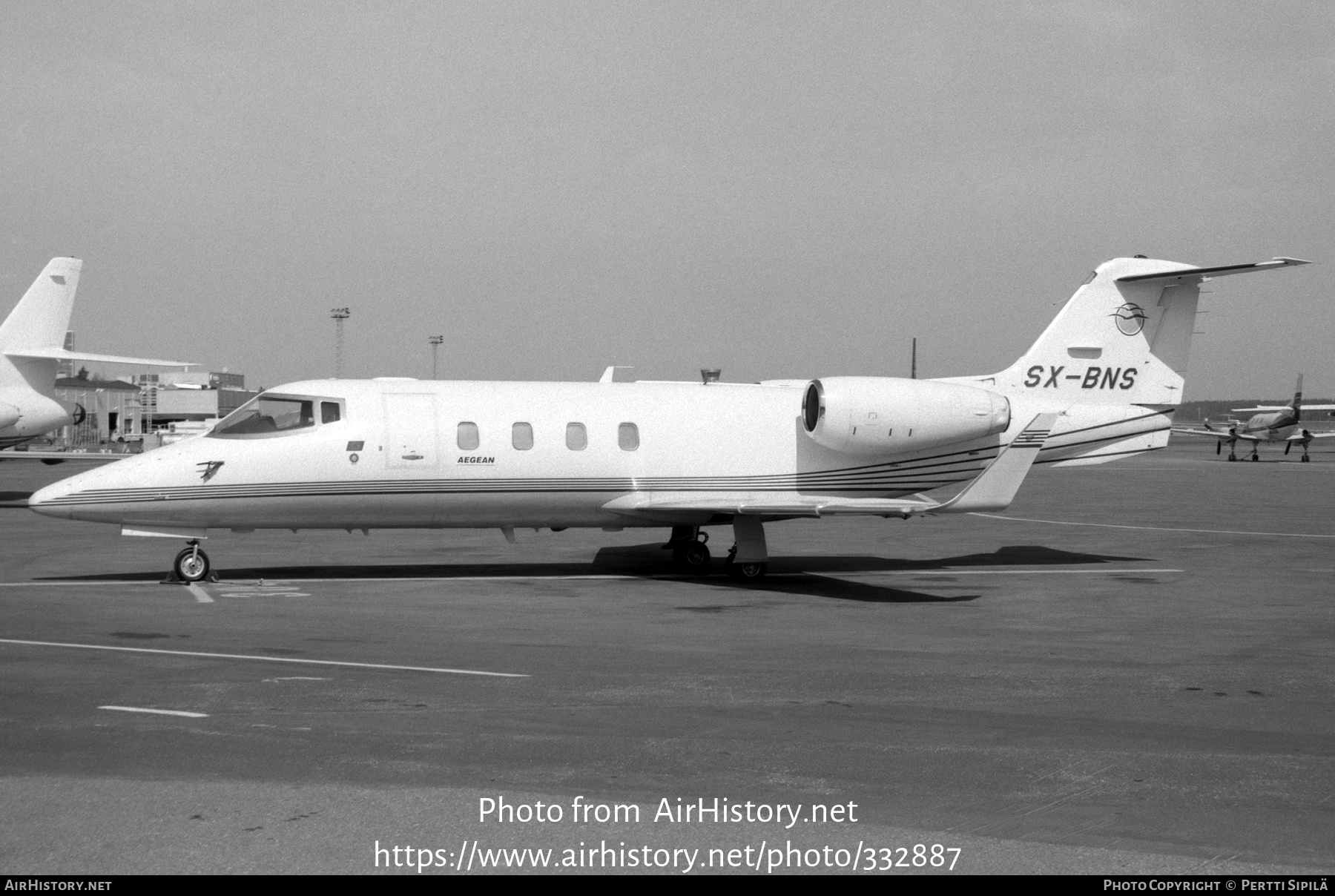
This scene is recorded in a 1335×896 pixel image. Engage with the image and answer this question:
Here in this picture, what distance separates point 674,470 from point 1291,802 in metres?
12.0

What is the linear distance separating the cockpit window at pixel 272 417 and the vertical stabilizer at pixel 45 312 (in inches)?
701

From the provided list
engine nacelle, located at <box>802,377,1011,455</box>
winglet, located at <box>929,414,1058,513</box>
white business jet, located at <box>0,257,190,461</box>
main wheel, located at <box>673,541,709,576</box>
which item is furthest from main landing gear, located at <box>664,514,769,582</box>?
white business jet, located at <box>0,257,190,461</box>

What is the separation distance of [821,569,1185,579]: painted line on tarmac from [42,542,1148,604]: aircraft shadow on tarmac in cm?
12

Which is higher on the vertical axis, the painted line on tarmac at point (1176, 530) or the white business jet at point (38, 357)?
the white business jet at point (38, 357)

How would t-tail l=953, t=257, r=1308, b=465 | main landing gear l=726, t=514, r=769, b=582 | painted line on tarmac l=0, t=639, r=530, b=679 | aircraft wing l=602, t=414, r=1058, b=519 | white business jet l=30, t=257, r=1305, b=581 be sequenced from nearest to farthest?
1. painted line on tarmac l=0, t=639, r=530, b=679
2. white business jet l=30, t=257, r=1305, b=581
3. aircraft wing l=602, t=414, r=1058, b=519
4. main landing gear l=726, t=514, r=769, b=582
5. t-tail l=953, t=257, r=1308, b=465

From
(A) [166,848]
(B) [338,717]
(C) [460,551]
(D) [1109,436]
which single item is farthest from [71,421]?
(A) [166,848]

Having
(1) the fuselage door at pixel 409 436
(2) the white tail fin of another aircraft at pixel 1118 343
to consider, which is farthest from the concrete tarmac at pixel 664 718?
(2) the white tail fin of another aircraft at pixel 1118 343

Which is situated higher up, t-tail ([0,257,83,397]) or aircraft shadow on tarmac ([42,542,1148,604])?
t-tail ([0,257,83,397])

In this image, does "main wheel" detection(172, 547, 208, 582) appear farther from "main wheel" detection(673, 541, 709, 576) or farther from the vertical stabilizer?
the vertical stabilizer

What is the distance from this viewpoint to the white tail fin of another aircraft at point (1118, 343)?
821 inches

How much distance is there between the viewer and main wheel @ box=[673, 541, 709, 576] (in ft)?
64.3

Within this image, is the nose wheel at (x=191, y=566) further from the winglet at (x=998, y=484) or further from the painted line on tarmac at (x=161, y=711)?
the winglet at (x=998, y=484)

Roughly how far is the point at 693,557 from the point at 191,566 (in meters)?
7.30

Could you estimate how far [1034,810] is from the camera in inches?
267
